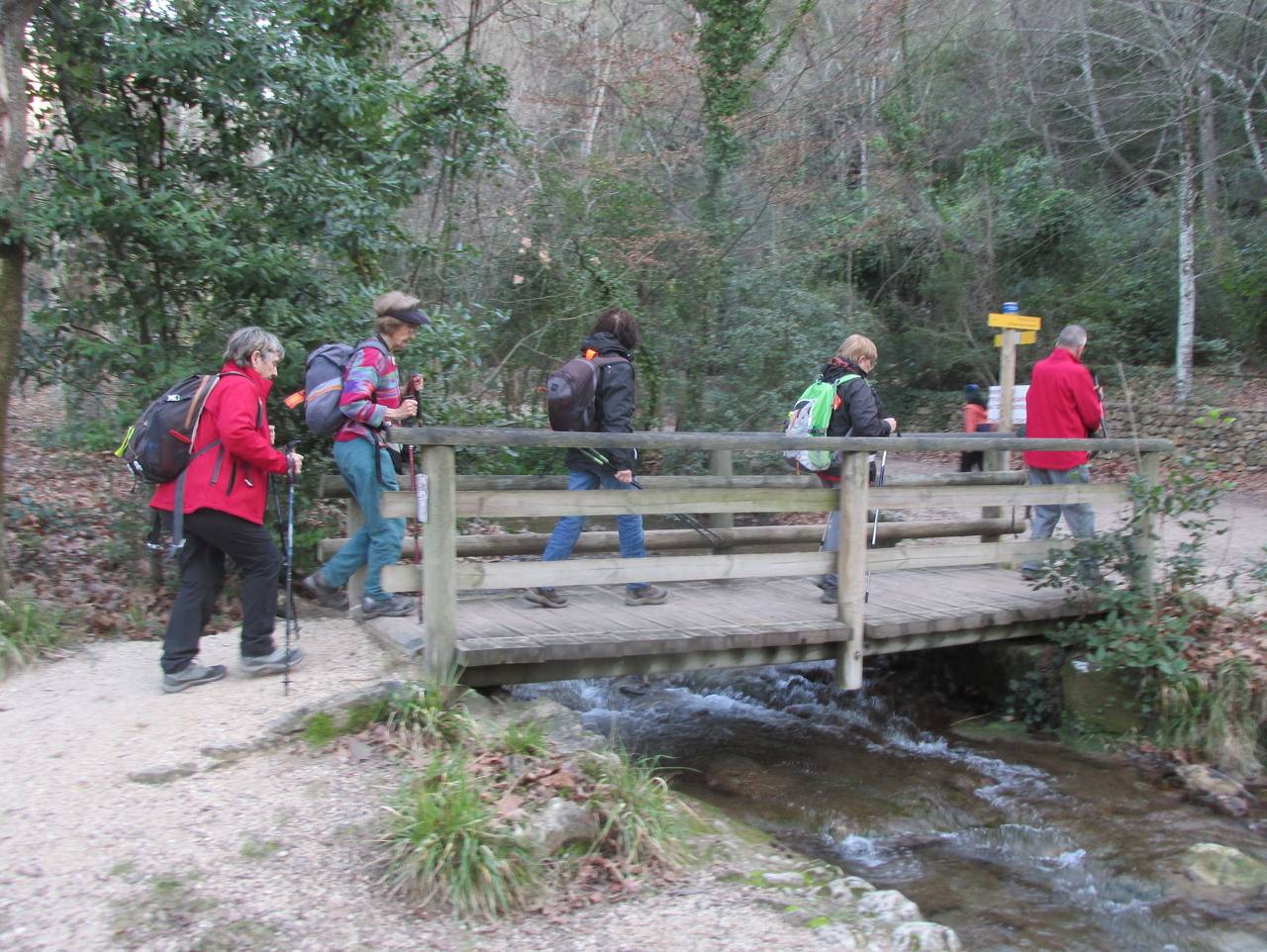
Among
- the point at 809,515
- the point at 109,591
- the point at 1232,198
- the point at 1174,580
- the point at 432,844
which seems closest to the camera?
the point at 432,844

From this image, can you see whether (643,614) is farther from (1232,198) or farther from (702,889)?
(1232,198)

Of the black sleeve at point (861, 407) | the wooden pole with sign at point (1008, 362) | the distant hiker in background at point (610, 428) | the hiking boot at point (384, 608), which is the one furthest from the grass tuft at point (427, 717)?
the wooden pole with sign at point (1008, 362)

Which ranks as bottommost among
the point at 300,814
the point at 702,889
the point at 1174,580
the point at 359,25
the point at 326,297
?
the point at 702,889

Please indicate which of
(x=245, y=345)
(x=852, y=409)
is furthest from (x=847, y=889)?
(x=245, y=345)

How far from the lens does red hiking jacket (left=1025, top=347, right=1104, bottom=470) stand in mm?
7758

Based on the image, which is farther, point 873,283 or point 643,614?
point 873,283

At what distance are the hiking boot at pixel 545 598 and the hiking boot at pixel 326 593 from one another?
120 cm

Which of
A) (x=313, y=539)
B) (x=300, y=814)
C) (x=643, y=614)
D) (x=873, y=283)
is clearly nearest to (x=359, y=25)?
(x=313, y=539)

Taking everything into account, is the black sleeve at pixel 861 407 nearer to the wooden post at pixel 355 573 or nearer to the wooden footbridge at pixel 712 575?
the wooden footbridge at pixel 712 575

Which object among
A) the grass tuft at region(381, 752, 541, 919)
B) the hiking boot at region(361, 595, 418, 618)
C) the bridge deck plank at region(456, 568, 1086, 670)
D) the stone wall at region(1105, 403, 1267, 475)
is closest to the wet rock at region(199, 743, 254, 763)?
the grass tuft at region(381, 752, 541, 919)

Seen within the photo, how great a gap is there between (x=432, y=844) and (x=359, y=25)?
278 inches

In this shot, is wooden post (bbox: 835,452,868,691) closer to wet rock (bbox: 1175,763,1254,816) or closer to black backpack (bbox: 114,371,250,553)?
wet rock (bbox: 1175,763,1254,816)

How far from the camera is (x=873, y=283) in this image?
20.4 m

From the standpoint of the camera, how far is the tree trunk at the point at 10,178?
19.6 ft
